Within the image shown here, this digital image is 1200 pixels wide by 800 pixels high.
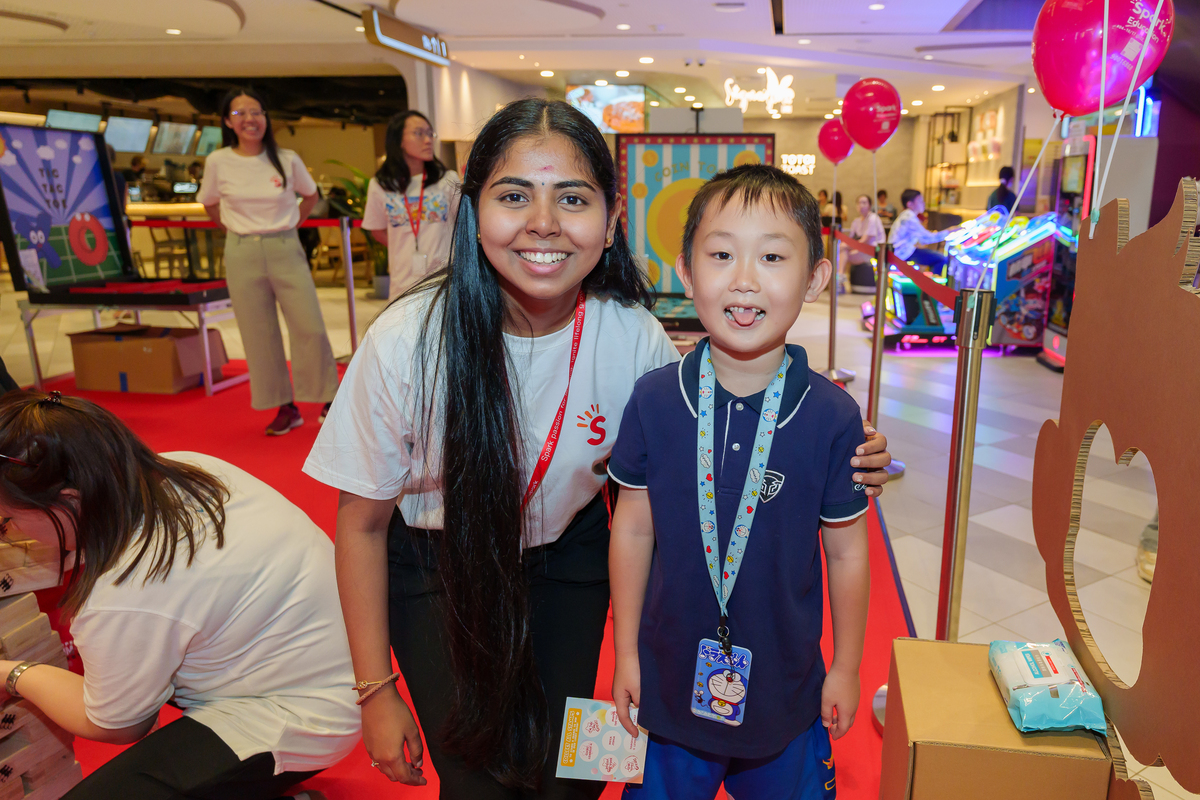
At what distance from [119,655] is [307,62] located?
1131 cm

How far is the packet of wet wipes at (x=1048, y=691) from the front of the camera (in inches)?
40.9

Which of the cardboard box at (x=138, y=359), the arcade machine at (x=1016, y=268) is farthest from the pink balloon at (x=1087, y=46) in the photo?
the cardboard box at (x=138, y=359)

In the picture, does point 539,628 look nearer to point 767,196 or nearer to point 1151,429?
point 767,196

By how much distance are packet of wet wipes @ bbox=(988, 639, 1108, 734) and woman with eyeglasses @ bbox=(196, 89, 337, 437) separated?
365 centimetres

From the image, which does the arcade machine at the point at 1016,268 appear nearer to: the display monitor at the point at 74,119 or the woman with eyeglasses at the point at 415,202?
the woman with eyeglasses at the point at 415,202

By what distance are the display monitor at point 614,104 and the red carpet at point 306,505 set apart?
928cm

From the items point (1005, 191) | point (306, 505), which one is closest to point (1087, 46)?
point (306, 505)

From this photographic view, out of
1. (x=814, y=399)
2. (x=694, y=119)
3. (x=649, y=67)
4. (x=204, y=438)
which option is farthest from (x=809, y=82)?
(x=814, y=399)

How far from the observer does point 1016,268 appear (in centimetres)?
615

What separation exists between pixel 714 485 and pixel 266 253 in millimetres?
3510

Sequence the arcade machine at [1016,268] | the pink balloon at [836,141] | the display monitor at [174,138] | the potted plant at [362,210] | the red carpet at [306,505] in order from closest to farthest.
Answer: the red carpet at [306,505] < the arcade machine at [1016,268] < the pink balloon at [836,141] < the potted plant at [362,210] < the display monitor at [174,138]

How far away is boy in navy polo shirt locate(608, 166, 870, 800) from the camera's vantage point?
3.49 feet

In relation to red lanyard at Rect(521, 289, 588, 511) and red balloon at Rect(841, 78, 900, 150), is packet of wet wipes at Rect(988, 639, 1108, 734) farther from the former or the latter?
red balloon at Rect(841, 78, 900, 150)

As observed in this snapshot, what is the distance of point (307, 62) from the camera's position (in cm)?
1074
